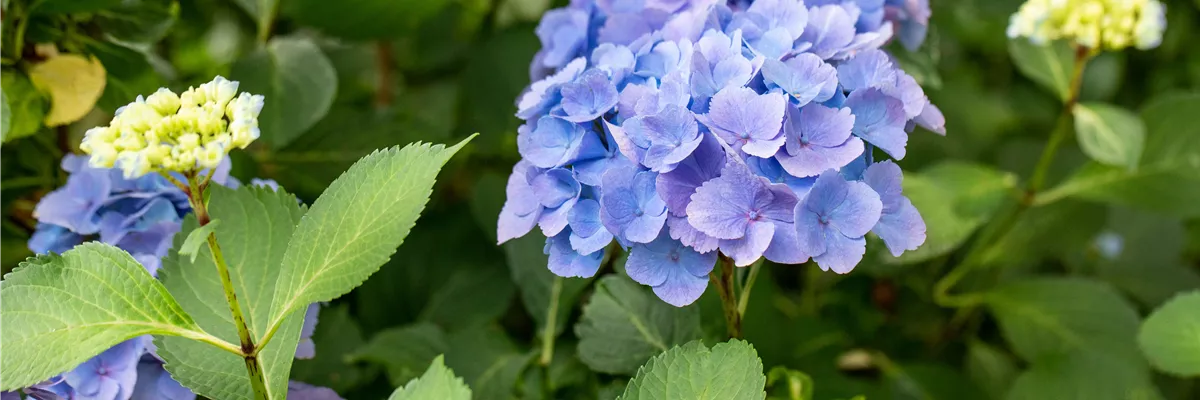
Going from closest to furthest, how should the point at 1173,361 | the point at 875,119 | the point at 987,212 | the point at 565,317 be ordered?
→ the point at 875,119 → the point at 1173,361 → the point at 565,317 → the point at 987,212

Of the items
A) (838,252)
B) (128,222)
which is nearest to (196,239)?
(128,222)

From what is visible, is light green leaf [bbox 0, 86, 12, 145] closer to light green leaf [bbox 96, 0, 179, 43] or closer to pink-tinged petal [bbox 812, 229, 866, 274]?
light green leaf [bbox 96, 0, 179, 43]

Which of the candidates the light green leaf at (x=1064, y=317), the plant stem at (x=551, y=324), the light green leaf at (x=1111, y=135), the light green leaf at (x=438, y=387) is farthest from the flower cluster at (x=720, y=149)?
the light green leaf at (x=1064, y=317)

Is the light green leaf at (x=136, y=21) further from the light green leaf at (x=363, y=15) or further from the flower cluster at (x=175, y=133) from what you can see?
the flower cluster at (x=175, y=133)

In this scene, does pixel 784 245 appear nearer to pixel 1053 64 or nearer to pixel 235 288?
pixel 235 288

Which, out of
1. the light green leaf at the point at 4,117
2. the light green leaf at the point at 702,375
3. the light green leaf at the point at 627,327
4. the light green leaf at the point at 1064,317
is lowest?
the light green leaf at the point at 1064,317

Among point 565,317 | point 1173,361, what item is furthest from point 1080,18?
point 565,317

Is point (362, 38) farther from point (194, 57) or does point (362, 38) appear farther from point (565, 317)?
point (194, 57)
